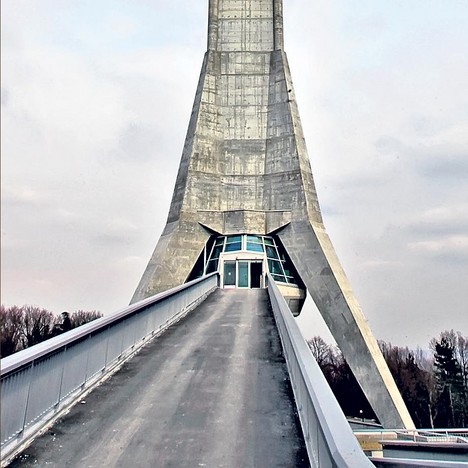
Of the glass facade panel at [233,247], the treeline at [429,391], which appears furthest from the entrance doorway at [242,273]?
the treeline at [429,391]

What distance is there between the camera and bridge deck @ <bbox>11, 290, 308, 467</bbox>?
166 inches

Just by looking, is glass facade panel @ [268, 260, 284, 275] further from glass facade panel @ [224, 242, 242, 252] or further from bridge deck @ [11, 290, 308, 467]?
bridge deck @ [11, 290, 308, 467]

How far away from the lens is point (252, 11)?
34.7 meters

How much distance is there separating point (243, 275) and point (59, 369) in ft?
73.4

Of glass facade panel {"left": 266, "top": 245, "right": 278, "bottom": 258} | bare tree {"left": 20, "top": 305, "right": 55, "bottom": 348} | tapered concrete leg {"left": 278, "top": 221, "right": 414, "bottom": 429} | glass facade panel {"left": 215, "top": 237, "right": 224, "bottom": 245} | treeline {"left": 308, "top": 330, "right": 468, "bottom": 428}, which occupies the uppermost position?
glass facade panel {"left": 215, "top": 237, "right": 224, "bottom": 245}

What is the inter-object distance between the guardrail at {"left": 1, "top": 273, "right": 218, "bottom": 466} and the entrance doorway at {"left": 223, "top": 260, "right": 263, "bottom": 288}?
1802 cm

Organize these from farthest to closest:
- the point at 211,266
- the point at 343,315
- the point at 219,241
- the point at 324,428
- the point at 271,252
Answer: the point at 219,241 → the point at 211,266 → the point at 271,252 → the point at 343,315 → the point at 324,428

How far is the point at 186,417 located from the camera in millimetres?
5250

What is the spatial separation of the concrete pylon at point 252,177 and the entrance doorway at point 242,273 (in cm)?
225

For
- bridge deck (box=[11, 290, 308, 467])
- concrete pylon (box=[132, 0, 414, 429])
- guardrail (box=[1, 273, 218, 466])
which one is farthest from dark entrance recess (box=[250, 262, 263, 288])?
bridge deck (box=[11, 290, 308, 467])

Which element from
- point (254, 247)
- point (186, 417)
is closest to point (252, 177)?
point (254, 247)

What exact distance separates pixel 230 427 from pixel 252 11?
3655 centimetres

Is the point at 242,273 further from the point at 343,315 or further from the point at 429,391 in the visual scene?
the point at 429,391

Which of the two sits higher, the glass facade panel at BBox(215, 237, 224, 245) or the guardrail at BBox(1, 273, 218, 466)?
the glass facade panel at BBox(215, 237, 224, 245)
